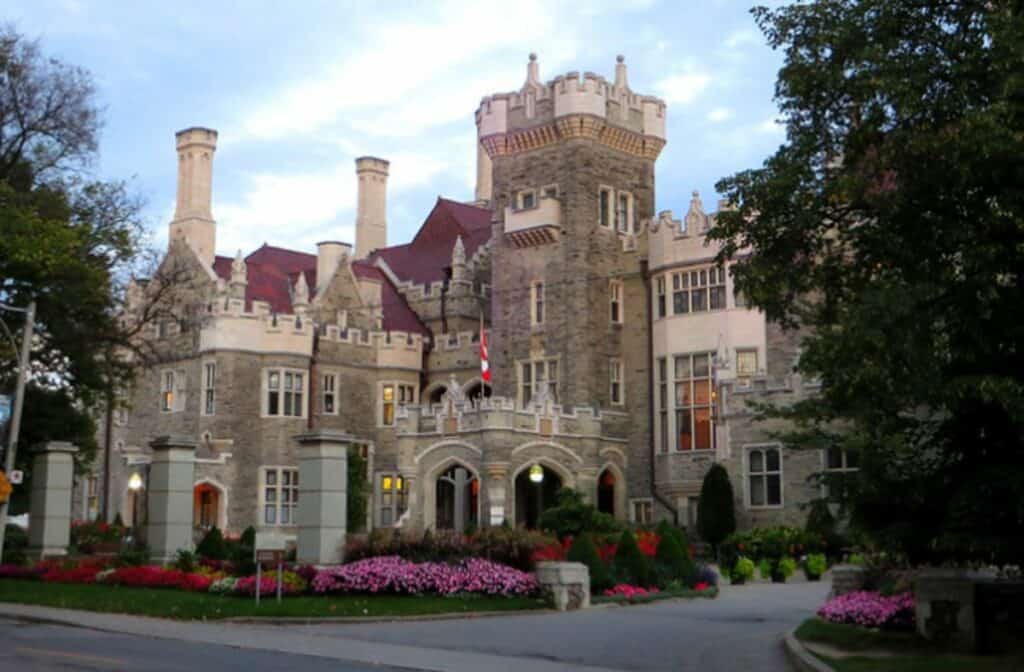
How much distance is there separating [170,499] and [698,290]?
20227mm

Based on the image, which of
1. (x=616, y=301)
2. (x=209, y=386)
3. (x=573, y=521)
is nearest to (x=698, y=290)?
(x=616, y=301)

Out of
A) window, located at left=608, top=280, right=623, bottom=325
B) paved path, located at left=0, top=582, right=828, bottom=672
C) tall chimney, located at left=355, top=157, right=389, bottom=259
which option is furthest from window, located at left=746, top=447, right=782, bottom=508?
tall chimney, located at left=355, top=157, right=389, bottom=259

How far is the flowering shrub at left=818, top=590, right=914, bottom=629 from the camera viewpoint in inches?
668

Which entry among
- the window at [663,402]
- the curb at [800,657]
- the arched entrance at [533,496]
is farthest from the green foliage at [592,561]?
the arched entrance at [533,496]

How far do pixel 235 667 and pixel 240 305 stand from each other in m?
34.2

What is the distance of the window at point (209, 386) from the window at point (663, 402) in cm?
1558

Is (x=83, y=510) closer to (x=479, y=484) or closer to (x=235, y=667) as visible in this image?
(x=479, y=484)

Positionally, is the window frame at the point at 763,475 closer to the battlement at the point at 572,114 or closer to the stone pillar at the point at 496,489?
the stone pillar at the point at 496,489

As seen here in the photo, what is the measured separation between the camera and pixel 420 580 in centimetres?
2250

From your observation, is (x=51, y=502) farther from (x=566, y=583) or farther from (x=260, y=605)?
(x=566, y=583)

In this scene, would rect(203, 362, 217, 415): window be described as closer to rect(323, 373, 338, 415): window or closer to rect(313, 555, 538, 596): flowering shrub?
rect(323, 373, 338, 415): window

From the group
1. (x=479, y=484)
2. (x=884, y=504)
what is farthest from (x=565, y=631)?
(x=479, y=484)

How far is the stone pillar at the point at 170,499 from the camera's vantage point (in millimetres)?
27453

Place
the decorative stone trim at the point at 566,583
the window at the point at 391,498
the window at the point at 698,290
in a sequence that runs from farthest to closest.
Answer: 1. the window at the point at 391,498
2. the window at the point at 698,290
3. the decorative stone trim at the point at 566,583
